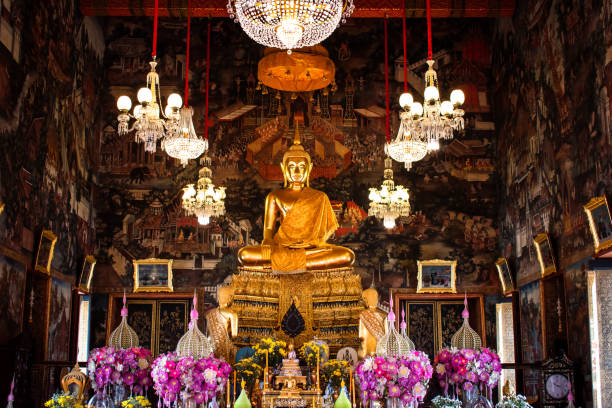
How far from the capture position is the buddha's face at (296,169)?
11164 mm

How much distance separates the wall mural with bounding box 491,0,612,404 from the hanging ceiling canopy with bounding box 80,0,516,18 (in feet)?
1.51

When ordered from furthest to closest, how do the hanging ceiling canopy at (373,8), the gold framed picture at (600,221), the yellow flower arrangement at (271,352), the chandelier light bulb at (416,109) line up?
the hanging ceiling canopy at (373,8) < the chandelier light bulb at (416,109) < the yellow flower arrangement at (271,352) < the gold framed picture at (600,221)

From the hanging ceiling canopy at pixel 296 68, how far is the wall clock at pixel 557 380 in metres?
5.91

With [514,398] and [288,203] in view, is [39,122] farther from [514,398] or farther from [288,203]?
[514,398]

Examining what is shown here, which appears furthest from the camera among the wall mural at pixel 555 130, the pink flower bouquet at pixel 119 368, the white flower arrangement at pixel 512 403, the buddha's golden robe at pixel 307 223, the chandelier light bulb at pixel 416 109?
the buddha's golden robe at pixel 307 223

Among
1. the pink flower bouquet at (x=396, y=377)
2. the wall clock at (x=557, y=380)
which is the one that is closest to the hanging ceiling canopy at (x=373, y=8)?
the wall clock at (x=557, y=380)

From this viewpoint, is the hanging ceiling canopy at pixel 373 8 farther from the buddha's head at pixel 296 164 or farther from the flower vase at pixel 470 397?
the flower vase at pixel 470 397

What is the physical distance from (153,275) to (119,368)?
5478 mm

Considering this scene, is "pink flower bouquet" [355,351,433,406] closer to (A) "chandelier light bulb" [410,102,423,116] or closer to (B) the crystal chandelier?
(A) "chandelier light bulb" [410,102,423,116]

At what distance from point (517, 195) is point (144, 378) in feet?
23.0

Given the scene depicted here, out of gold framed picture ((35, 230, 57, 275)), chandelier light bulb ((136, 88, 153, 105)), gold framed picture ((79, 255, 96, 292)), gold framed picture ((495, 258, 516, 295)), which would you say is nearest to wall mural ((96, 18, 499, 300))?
gold framed picture ((495, 258, 516, 295))

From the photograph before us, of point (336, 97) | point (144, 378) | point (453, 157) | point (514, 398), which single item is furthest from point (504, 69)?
point (144, 378)

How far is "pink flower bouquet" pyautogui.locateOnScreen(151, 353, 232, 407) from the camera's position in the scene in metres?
7.16

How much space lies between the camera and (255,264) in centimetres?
1017
